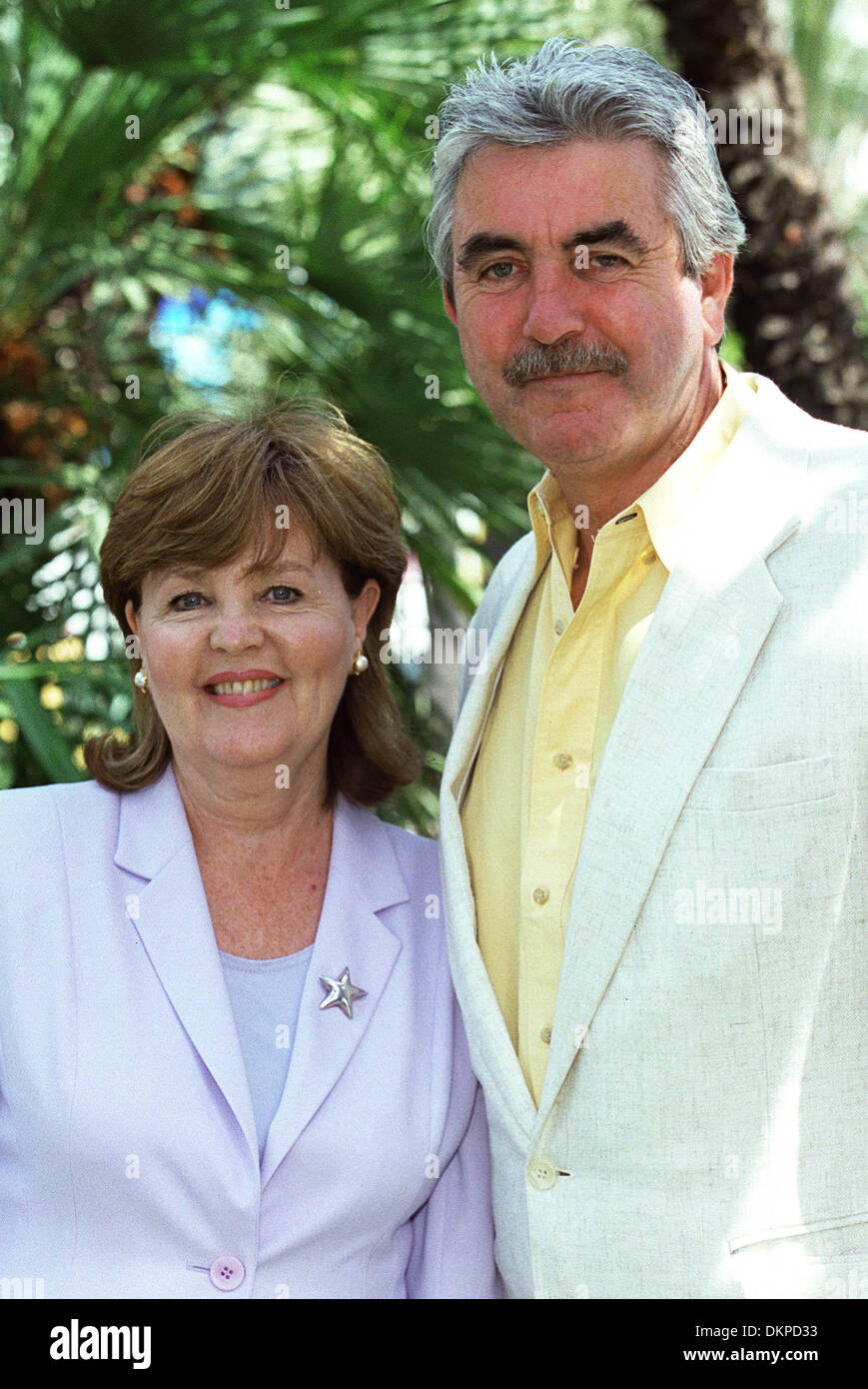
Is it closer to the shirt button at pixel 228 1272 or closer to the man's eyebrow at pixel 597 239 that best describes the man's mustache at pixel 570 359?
the man's eyebrow at pixel 597 239

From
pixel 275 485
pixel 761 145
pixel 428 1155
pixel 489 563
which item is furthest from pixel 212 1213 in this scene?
pixel 761 145

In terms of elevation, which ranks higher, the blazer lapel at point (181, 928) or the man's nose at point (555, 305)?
the man's nose at point (555, 305)

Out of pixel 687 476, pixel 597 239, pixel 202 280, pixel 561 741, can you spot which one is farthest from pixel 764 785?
pixel 202 280

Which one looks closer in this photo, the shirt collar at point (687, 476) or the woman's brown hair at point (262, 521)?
the shirt collar at point (687, 476)

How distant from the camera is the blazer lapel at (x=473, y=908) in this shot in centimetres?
203

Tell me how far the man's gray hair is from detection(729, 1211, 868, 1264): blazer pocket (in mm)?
1328

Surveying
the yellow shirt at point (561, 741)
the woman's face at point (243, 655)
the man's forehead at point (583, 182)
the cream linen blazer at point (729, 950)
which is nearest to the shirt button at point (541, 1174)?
the cream linen blazer at point (729, 950)

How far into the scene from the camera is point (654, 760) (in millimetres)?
1864

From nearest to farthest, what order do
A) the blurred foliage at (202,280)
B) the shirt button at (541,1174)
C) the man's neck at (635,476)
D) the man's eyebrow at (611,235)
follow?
the shirt button at (541,1174) → the man's eyebrow at (611,235) → the man's neck at (635,476) → the blurred foliage at (202,280)

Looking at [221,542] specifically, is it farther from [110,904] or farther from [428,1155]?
[428,1155]

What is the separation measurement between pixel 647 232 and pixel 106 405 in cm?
224

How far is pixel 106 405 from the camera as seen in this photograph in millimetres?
3938

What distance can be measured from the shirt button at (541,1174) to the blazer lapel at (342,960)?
0.37 meters

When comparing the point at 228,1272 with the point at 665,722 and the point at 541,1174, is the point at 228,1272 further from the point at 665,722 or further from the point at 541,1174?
the point at 665,722
